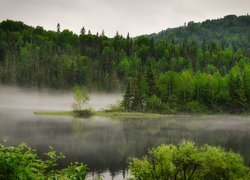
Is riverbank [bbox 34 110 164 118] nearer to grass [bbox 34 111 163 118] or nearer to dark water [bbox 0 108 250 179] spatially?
grass [bbox 34 111 163 118]

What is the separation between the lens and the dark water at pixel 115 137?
2827 inches

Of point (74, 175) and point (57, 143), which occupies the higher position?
point (74, 175)

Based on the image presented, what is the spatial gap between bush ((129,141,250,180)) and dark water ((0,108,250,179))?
15.2 meters

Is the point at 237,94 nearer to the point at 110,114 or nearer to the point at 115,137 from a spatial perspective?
the point at 110,114

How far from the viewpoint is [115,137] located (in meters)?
99.4

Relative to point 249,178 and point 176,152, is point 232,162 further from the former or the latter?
point 176,152

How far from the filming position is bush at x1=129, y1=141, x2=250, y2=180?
146 feet

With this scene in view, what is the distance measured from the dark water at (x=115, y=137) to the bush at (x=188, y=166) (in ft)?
49.8

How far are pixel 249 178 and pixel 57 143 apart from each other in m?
49.4

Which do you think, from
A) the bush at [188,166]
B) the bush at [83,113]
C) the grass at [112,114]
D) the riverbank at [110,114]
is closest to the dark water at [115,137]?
the grass at [112,114]

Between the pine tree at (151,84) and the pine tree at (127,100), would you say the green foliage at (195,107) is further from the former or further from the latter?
the pine tree at (127,100)

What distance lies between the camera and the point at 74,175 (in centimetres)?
1653

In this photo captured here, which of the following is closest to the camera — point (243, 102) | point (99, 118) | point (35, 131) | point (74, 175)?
point (74, 175)

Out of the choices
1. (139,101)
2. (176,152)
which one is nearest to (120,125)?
(139,101)
